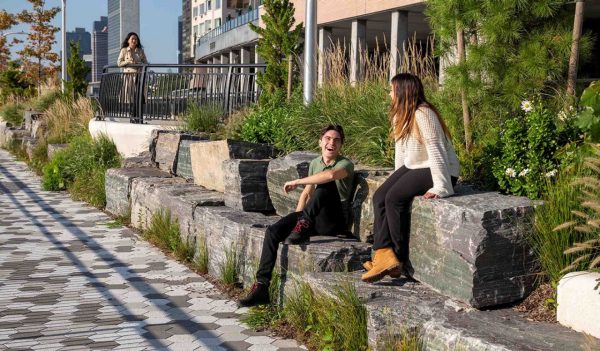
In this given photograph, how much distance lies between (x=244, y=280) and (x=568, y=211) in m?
2.90

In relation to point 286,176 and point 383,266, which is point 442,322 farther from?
point 286,176

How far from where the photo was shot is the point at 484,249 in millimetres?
4070

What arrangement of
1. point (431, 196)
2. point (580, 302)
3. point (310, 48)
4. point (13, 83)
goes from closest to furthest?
point (580, 302)
point (431, 196)
point (310, 48)
point (13, 83)

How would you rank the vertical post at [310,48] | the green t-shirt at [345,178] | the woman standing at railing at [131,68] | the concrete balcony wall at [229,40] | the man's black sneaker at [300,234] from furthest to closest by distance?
1. the concrete balcony wall at [229,40]
2. the woman standing at railing at [131,68]
3. the vertical post at [310,48]
4. the green t-shirt at [345,178]
5. the man's black sneaker at [300,234]

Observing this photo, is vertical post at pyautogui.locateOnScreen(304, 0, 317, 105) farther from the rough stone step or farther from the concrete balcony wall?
the concrete balcony wall

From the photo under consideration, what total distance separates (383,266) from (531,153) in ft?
3.96

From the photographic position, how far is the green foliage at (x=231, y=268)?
6246 mm

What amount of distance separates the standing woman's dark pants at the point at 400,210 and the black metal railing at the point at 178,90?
6.62 m

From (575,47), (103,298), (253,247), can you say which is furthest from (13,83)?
(575,47)

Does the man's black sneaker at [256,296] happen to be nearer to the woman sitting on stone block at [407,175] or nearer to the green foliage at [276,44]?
the woman sitting on stone block at [407,175]

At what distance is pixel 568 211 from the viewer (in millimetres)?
4090

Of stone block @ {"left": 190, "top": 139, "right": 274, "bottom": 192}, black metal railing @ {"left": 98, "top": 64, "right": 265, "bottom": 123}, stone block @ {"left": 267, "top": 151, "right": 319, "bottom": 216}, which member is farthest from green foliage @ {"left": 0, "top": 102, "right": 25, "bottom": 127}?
stone block @ {"left": 267, "top": 151, "right": 319, "bottom": 216}

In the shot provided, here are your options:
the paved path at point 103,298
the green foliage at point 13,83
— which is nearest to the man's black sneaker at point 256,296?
the paved path at point 103,298

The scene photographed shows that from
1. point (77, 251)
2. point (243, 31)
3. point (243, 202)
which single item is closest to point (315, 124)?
point (243, 202)
